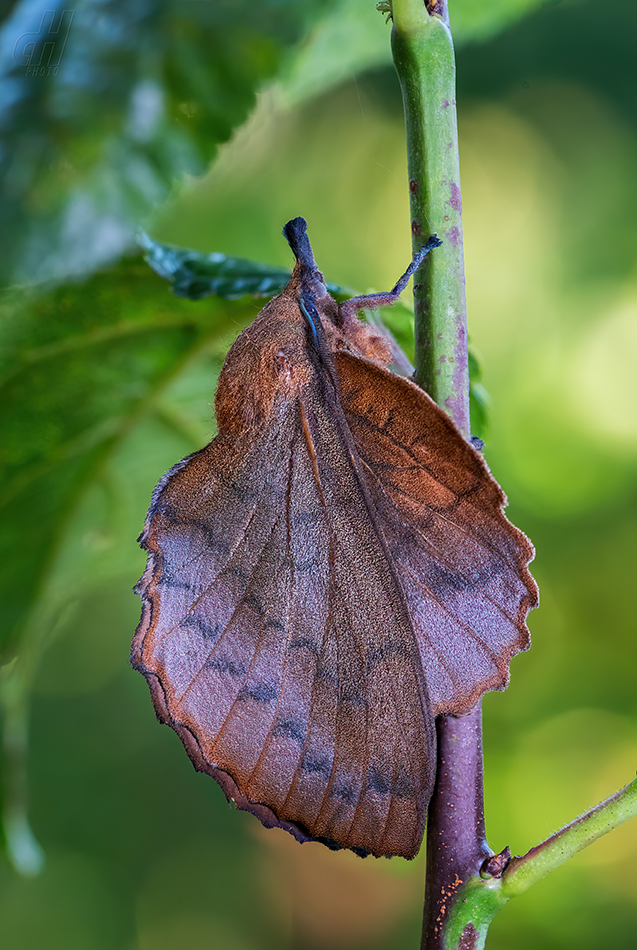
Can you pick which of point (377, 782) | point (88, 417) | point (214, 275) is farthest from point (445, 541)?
point (88, 417)

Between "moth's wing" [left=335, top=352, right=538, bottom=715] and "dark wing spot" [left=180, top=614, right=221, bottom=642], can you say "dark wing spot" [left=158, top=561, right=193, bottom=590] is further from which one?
"moth's wing" [left=335, top=352, right=538, bottom=715]

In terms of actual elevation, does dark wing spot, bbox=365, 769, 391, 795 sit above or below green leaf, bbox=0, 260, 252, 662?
below

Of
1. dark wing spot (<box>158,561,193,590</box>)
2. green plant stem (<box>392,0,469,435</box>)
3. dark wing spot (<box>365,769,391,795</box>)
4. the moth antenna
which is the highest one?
the moth antenna

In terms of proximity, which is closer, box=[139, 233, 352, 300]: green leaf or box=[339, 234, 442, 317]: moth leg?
box=[339, 234, 442, 317]: moth leg

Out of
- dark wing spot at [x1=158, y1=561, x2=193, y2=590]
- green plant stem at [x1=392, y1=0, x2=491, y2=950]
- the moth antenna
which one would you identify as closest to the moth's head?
the moth antenna

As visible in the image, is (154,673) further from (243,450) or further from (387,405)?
(387,405)

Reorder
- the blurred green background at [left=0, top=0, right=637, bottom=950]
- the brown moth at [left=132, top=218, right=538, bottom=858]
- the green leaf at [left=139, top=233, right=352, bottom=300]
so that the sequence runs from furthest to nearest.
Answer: the blurred green background at [left=0, top=0, right=637, bottom=950] < the green leaf at [left=139, top=233, right=352, bottom=300] < the brown moth at [left=132, top=218, right=538, bottom=858]

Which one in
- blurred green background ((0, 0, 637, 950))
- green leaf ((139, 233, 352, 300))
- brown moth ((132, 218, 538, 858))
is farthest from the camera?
blurred green background ((0, 0, 637, 950))
